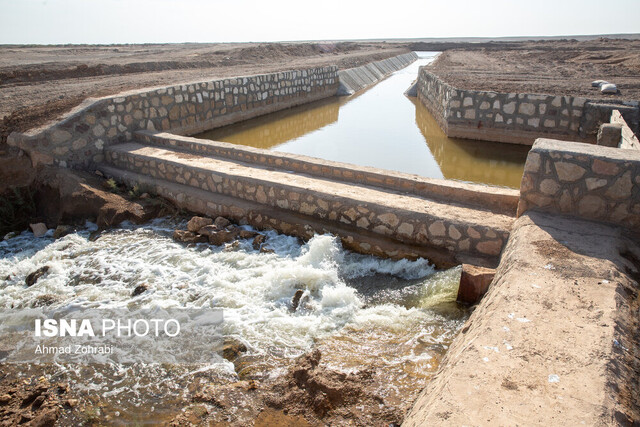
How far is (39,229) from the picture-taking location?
623 cm

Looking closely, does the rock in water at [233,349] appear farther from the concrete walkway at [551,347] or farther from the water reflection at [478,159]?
the water reflection at [478,159]

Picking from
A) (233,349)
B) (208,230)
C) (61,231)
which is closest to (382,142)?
(208,230)

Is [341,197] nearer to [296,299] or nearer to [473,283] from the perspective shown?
[296,299]

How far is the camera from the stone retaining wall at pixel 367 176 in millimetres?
5102

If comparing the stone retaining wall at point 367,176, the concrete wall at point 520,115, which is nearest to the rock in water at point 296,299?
the stone retaining wall at point 367,176

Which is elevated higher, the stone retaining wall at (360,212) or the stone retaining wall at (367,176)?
the stone retaining wall at (367,176)

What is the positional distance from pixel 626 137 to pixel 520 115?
138 inches

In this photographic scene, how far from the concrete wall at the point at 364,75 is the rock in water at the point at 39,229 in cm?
1519

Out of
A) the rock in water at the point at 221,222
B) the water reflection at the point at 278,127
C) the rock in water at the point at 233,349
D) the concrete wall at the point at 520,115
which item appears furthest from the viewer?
the water reflection at the point at 278,127

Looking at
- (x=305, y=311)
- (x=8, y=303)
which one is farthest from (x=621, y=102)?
(x=8, y=303)

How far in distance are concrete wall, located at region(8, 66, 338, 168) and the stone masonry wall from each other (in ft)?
23.7

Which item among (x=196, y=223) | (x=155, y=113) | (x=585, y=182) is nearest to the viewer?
(x=585, y=182)

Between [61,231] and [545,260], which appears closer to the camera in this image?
[545,260]

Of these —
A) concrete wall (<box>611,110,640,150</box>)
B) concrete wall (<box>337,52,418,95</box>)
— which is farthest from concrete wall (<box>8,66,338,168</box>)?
concrete wall (<box>611,110,640,150</box>)
